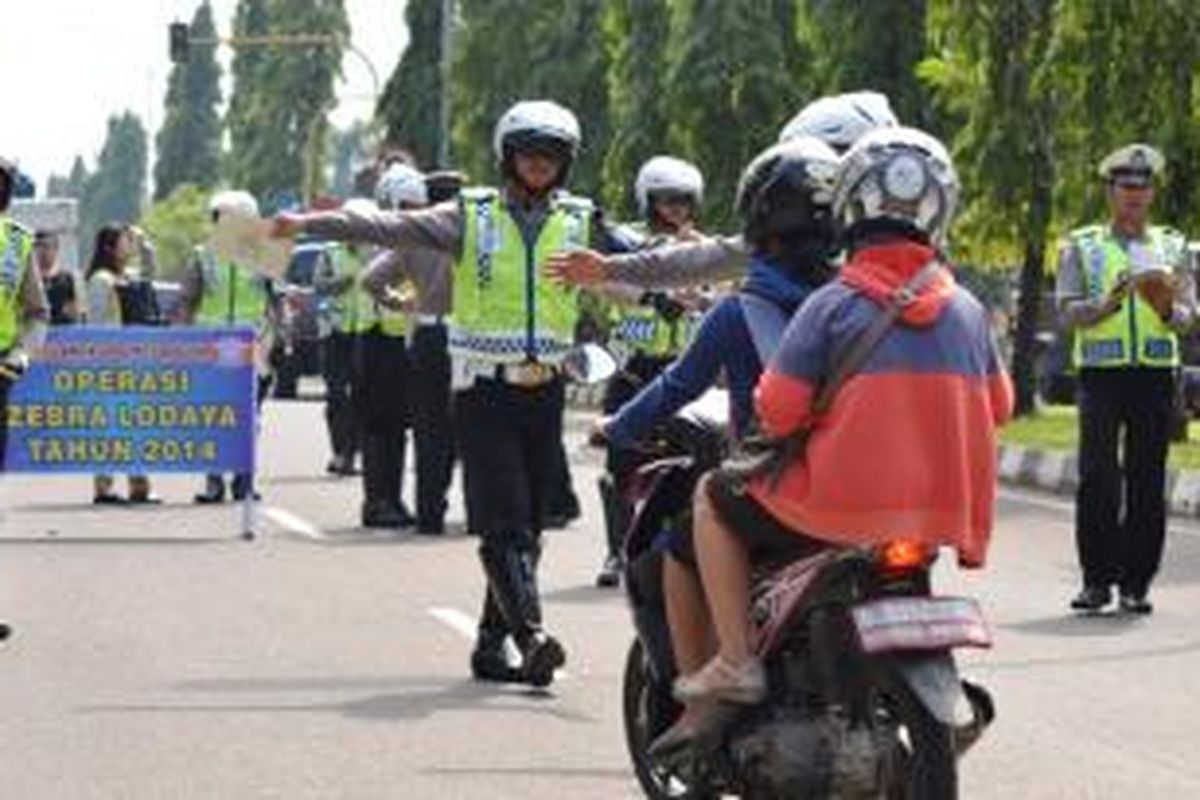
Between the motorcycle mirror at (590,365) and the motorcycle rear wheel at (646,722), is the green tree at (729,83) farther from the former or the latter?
the motorcycle rear wheel at (646,722)

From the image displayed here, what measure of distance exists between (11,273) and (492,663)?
291 cm

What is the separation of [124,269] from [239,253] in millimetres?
10500

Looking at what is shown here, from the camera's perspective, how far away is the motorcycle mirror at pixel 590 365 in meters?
9.92

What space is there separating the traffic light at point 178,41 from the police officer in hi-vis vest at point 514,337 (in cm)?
5018

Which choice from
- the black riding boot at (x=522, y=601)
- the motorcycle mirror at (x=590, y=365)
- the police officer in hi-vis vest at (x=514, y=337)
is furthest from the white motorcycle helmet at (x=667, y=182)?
the motorcycle mirror at (x=590, y=365)

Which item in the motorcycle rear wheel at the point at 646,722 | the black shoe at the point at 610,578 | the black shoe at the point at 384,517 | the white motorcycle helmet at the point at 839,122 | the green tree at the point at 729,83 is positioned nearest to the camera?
the motorcycle rear wheel at the point at 646,722

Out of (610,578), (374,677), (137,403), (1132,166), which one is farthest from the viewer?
(137,403)

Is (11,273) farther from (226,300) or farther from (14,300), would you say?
(226,300)

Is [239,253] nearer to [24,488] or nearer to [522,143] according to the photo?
[522,143]

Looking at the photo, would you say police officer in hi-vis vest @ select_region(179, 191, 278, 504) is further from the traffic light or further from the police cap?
the traffic light

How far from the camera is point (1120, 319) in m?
14.0

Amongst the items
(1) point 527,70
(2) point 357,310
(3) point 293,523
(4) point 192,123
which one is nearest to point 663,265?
(3) point 293,523

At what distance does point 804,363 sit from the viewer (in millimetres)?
7391

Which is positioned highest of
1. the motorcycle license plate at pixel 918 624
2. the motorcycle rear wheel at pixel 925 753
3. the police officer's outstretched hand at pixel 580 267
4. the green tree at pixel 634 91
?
the green tree at pixel 634 91
